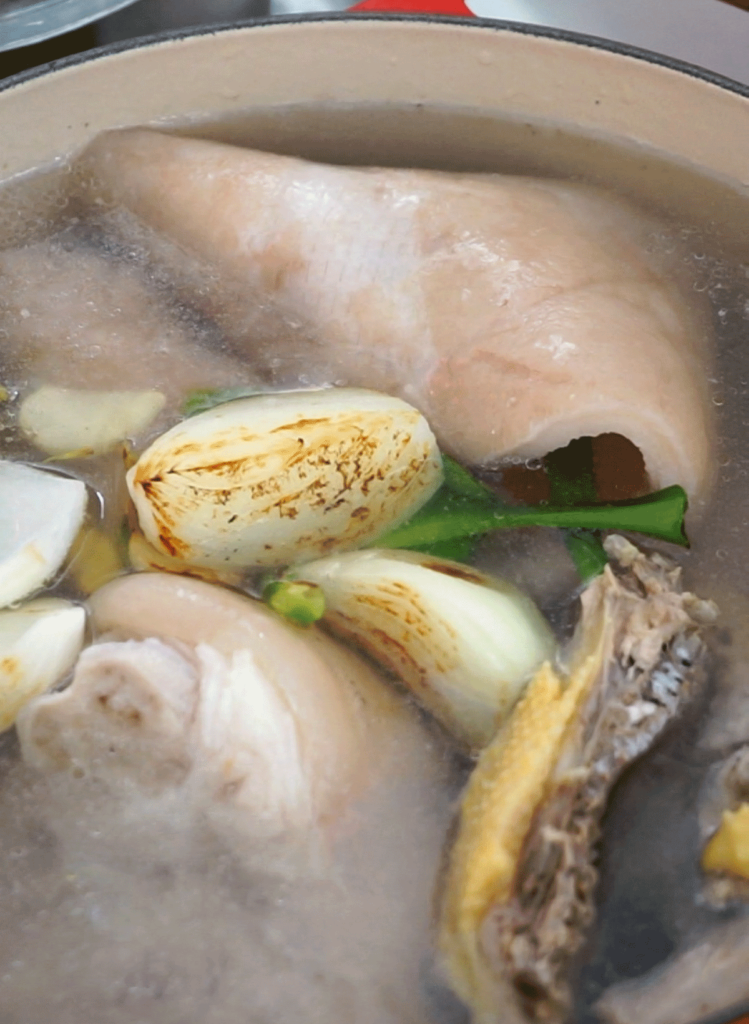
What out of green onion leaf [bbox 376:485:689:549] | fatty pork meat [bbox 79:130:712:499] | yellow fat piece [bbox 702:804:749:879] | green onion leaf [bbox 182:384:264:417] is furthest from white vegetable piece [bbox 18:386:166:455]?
yellow fat piece [bbox 702:804:749:879]

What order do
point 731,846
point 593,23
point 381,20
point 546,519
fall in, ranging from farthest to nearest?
1. point 593,23
2. point 381,20
3. point 546,519
4. point 731,846

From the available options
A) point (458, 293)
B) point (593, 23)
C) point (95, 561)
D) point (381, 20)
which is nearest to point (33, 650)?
point (95, 561)

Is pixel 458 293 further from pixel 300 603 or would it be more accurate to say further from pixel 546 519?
pixel 300 603

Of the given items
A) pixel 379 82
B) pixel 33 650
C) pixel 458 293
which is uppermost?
pixel 379 82

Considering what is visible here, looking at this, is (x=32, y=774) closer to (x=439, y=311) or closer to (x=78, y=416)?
(x=78, y=416)

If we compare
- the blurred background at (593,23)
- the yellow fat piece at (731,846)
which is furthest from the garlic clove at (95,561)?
the blurred background at (593,23)

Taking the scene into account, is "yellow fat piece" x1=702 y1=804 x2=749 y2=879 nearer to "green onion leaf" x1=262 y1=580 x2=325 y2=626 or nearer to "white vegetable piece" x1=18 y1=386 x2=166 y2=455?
"green onion leaf" x1=262 y1=580 x2=325 y2=626
